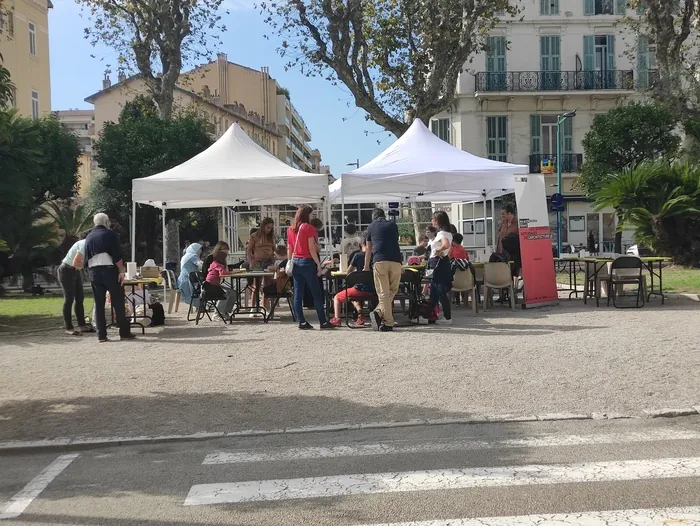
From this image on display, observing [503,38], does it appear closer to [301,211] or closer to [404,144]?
[404,144]

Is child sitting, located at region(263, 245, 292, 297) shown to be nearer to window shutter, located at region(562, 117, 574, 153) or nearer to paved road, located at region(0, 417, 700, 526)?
paved road, located at region(0, 417, 700, 526)

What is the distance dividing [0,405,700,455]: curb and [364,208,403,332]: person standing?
15.5 feet

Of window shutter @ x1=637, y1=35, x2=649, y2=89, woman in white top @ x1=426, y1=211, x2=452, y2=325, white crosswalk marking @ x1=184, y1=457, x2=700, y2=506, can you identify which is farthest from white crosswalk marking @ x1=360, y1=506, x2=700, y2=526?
window shutter @ x1=637, y1=35, x2=649, y2=89

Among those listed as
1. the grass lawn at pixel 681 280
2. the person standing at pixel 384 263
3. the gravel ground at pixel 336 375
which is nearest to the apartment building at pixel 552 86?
the grass lawn at pixel 681 280

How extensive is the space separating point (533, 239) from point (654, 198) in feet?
19.1

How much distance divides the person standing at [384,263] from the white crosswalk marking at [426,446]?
5324mm

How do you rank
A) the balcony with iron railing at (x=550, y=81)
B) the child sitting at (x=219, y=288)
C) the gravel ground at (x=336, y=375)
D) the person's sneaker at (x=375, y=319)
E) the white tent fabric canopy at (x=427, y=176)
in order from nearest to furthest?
the gravel ground at (x=336, y=375) < the person's sneaker at (x=375, y=319) < the child sitting at (x=219, y=288) < the white tent fabric canopy at (x=427, y=176) < the balcony with iron railing at (x=550, y=81)

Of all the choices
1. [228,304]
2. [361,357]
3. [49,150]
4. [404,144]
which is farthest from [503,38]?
[361,357]

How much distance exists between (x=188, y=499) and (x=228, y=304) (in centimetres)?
872

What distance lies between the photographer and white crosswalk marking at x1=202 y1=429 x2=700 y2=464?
214 inches

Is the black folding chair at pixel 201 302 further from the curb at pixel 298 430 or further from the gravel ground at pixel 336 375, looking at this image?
the curb at pixel 298 430

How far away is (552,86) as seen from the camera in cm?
3975

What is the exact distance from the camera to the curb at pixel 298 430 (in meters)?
5.83

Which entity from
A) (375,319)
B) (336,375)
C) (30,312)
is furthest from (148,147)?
(336,375)
